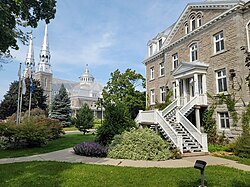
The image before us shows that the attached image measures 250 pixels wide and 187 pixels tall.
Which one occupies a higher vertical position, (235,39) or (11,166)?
(235,39)

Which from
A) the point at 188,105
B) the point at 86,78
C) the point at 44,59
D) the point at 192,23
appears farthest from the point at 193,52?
the point at 86,78

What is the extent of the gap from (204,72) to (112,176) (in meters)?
12.3

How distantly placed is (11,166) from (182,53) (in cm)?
1629

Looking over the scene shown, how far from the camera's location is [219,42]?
1477 centimetres

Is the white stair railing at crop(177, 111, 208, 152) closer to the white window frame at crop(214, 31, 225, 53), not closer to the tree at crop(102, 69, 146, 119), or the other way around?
the white window frame at crop(214, 31, 225, 53)

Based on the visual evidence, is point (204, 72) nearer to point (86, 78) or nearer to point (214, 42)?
point (214, 42)

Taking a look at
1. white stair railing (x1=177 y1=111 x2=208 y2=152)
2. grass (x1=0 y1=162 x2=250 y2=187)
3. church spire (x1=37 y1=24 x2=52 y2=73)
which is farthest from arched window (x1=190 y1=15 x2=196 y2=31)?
church spire (x1=37 y1=24 x2=52 y2=73)

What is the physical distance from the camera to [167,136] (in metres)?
12.6

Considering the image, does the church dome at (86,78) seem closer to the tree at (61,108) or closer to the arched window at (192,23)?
the tree at (61,108)

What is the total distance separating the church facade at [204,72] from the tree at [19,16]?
10052 millimetres

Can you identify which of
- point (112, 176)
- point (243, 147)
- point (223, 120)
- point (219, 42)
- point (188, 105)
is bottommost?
point (112, 176)

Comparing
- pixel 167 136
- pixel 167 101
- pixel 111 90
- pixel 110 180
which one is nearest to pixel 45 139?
pixel 167 136

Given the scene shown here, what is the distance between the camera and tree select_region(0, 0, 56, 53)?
323 inches

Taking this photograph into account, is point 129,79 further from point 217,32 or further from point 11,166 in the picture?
point 11,166
